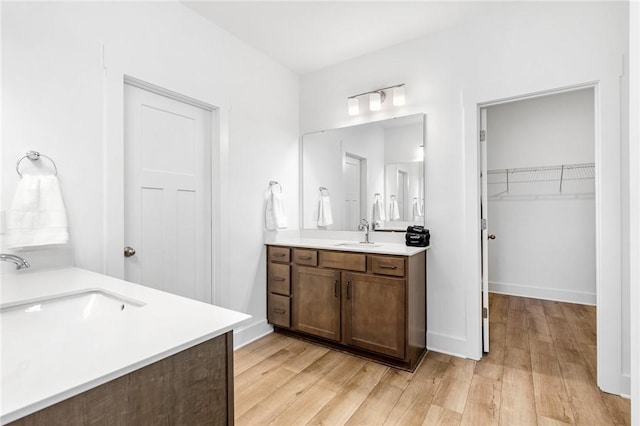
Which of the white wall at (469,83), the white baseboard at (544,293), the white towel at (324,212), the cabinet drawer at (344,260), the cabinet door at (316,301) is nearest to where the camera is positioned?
the white wall at (469,83)

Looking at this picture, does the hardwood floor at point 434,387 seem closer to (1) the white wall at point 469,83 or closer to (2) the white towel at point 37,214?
(1) the white wall at point 469,83

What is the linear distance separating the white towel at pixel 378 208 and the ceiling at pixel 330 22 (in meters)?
1.37

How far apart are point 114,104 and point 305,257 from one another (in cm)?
173

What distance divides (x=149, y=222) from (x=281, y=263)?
117cm

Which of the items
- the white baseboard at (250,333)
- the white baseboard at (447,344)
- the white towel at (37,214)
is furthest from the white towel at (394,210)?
the white towel at (37,214)

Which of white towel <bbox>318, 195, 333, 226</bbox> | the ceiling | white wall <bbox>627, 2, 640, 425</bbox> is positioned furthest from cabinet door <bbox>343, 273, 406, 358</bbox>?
the ceiling

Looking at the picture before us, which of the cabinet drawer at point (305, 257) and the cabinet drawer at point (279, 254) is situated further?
the cabinet drawer at point (279, 254)

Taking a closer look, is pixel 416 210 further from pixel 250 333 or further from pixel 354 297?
pixel 250 333

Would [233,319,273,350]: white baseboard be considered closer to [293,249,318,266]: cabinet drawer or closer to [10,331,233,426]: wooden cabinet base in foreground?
[293,249,318,266]: cabinet drawer

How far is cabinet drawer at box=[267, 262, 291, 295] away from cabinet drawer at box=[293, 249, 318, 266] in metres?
0.15

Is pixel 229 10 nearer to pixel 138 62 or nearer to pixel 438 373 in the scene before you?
pixel 138 62

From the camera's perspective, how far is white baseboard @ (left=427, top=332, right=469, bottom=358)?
247 centimetres

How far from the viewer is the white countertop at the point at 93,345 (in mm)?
561

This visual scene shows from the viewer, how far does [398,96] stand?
2.77 m
